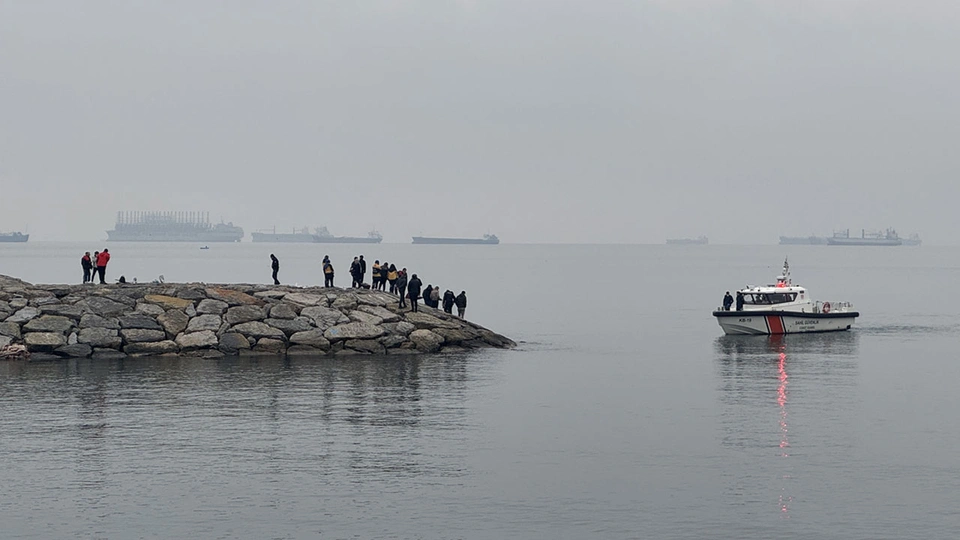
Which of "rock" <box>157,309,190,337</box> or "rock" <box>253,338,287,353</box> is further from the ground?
"rock" <box>157,309,190,337</box>

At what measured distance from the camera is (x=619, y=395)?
147ft

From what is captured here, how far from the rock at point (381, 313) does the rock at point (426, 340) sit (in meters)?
1.41

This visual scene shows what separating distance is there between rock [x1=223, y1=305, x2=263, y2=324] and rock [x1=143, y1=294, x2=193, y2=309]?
6.52ft

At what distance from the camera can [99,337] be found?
52062 millimetres

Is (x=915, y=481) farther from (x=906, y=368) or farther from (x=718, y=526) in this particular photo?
(x=906, y=368)

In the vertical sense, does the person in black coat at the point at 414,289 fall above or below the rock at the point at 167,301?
above

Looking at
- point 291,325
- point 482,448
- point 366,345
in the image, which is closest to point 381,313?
point 366,345

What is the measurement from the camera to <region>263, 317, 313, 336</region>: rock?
180 feet

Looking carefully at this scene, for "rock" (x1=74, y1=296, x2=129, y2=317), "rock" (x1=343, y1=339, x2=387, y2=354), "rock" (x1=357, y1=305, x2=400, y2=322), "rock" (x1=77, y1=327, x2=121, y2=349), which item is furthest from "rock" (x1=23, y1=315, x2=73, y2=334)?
"rock" (x1=357, y1=305, x2=400, y2=322)

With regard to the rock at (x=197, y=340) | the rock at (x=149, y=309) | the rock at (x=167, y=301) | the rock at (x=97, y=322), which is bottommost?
the rock at (x=197, y=340)

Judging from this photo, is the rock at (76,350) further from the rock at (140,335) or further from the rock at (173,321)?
the rock at (173,321)

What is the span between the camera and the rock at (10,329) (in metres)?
51.2

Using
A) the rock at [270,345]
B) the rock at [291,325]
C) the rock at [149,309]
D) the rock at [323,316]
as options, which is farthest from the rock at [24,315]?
the rock at [323,316]

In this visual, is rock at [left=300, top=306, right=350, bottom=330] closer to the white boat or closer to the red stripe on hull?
the white boat
